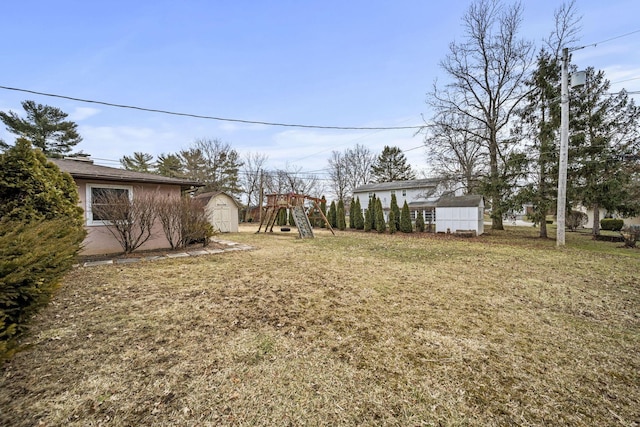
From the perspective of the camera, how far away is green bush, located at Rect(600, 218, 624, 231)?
741 inches

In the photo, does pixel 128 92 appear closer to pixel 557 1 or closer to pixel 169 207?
pixel 169 207

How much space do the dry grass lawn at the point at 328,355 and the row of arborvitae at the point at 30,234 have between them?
55 cm

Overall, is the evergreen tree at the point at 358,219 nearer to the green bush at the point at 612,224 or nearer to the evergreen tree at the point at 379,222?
the evergreen tree at the point at 379,222

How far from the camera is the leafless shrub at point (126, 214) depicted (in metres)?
6.95

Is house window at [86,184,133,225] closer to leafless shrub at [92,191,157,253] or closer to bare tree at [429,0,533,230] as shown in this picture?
leafless shrub at [92,191,157,253]

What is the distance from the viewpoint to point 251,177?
31438 mm

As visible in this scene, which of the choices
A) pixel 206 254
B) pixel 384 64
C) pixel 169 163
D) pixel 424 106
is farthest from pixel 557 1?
pixel 169 163

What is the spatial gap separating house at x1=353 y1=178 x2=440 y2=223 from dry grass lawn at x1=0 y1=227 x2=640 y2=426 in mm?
15686

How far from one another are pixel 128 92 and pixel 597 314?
46.0ft

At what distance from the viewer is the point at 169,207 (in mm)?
7891

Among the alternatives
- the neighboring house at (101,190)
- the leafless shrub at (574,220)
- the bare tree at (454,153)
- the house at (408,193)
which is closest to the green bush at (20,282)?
the neighboring house at (101,190)

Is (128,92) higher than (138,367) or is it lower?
higher

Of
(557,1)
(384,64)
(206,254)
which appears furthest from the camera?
(384,64)

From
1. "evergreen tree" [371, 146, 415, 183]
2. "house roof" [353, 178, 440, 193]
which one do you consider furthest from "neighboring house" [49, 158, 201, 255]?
"evergreen tree" [371, 146, 415, 183]
